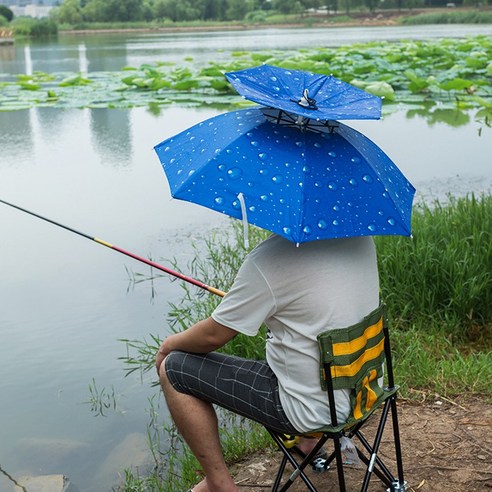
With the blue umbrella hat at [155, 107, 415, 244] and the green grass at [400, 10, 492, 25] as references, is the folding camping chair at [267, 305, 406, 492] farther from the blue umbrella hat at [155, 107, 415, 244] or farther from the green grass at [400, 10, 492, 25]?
the green grass at [400, 10, 492, 25]

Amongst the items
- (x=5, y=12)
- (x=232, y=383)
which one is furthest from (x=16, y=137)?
(x=5, y=12)

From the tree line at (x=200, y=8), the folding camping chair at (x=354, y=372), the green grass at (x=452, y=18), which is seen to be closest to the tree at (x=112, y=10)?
the tree line at (x=200, y=8)

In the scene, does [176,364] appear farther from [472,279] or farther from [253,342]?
[472,279]

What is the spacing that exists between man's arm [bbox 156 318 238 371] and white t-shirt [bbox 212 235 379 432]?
4cm

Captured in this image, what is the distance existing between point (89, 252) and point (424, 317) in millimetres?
1813

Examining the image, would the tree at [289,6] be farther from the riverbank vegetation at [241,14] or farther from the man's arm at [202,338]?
the man's arm at [202,338]

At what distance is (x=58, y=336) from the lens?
123 inches

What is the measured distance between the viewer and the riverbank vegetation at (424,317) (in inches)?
89.4

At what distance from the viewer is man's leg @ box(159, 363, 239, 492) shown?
163 cm

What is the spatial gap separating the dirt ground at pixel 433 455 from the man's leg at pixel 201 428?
0.23 m

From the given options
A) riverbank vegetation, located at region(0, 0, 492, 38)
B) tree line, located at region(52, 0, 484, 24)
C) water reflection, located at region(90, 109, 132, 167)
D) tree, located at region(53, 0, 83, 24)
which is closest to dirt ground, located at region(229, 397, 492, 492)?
water reflection, located at region(90, 109, 132, 167)

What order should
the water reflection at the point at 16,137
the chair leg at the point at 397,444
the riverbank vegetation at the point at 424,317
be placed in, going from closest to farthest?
the chair leg at the point at 397,444, the riverbank vegetation at the point at 424,317, the water reflection at the point at 16,137

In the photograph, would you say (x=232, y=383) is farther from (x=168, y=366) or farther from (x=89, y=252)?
(x=89, y=252)

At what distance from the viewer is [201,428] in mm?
A: 1626
